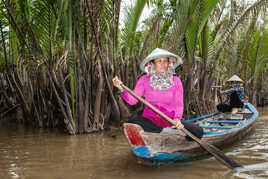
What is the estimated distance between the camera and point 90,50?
482cm

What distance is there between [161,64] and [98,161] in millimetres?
1455

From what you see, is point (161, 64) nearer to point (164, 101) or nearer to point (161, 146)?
point (164, 101)

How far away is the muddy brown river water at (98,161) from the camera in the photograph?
2.77m

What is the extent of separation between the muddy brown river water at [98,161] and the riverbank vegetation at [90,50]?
2.61ft

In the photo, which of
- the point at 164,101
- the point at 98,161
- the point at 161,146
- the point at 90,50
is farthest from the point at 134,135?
the point at 90,50

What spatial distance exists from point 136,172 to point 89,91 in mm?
2641

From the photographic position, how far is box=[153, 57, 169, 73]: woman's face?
3.13 m

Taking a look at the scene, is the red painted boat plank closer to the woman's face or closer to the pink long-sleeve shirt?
the pink long-sleeve shirt

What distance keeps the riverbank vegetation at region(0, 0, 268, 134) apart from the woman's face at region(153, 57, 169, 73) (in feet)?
5.74

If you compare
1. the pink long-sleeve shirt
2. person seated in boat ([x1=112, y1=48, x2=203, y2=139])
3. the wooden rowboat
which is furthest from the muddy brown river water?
the pink long-sleeve shirt

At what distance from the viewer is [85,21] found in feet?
15.0

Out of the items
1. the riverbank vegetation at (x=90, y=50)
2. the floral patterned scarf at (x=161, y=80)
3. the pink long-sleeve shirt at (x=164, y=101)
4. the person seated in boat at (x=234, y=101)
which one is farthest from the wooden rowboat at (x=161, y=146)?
the person seated in boat at (x=234, y=101)

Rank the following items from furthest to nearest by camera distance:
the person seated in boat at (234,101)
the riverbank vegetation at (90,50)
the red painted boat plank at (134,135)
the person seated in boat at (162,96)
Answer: the person seated in boat at (234,101)
the riverbank vegetation at (90,50)
the person seated in boat at (162,96)
the red painted boat plank at (134,135)

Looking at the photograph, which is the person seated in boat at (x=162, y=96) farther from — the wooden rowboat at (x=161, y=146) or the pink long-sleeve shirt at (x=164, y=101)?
the wooden rowboat at (x=161, y=146)
